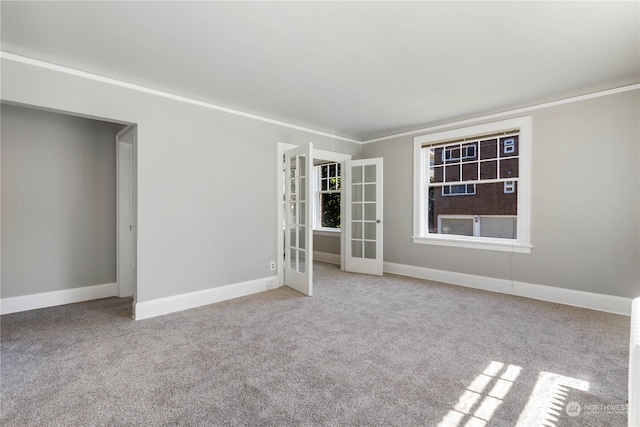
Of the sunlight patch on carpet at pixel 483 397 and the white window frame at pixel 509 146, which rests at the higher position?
the white window frame at pixel 509 146

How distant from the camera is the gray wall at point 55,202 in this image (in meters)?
3.29

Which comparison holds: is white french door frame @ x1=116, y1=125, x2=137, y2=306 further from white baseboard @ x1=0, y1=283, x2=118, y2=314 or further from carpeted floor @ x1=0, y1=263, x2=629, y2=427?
carpeted floor @ x1=0, y1=263, x2=629, y2=427

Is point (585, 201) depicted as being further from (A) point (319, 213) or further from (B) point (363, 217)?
(A) point (319, 213)

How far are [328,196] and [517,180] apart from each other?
375cm

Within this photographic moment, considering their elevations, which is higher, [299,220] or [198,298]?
[299,220]

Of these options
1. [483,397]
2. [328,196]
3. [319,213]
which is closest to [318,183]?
[328,196]

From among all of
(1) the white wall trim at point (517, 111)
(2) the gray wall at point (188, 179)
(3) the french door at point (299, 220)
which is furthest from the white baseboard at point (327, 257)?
(1) the white wall trim at point (517, 111)

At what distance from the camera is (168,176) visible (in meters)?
3.33

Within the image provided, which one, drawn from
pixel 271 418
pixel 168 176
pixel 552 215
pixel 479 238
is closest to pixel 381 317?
pixel 271 418

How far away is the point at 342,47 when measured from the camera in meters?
2.42

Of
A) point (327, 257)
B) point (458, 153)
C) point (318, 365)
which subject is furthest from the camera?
point (327, 257)

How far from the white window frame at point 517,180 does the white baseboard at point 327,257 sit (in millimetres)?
1861

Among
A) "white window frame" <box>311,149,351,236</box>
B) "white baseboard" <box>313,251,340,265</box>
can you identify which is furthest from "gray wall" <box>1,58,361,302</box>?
"white baseboard" <box>313,251,340,265</box>

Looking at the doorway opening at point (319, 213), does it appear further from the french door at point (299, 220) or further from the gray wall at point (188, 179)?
the gray wall at point (188, 179)
